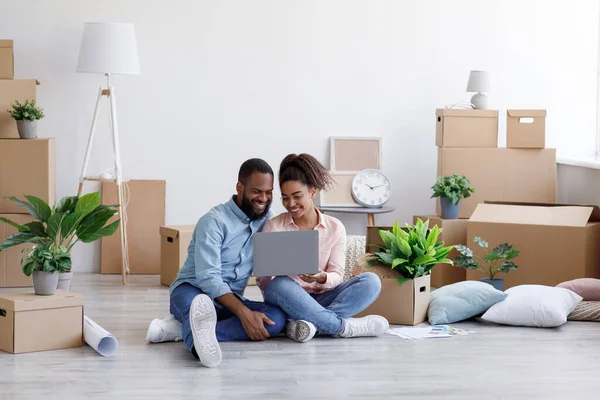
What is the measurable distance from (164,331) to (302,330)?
56 cm

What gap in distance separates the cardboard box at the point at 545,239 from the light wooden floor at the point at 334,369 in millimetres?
723

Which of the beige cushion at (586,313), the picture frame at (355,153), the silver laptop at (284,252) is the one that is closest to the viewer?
the silver laptop at (284,252)

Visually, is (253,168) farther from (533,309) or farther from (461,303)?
(533,309)

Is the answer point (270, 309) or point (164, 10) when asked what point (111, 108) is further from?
point (270, 309)

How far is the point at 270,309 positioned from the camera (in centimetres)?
378

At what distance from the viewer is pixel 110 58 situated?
5.20m

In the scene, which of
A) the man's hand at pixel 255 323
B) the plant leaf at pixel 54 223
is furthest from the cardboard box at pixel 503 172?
the plant leaf at pixel 54 223

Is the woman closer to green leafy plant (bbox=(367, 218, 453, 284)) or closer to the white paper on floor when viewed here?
green leafy plant (bbox=(367, 218, 453, 284))

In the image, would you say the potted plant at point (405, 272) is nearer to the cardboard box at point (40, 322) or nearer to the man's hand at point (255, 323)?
the man's hand at point (255, 323)

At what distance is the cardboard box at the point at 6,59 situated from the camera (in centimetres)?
510

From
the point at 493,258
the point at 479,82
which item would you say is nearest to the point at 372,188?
the point at 479,82

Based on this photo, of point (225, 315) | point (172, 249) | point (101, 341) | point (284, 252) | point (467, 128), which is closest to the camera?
point (101, 341)

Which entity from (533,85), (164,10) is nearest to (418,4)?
(533,85)

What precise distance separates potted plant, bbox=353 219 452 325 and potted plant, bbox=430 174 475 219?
41.0 inches
